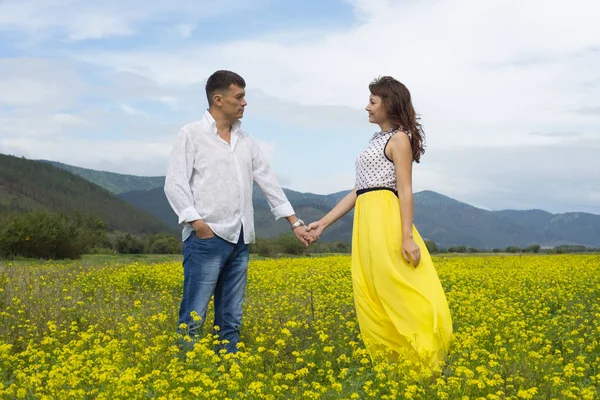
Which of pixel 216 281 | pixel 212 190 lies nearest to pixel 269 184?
pixel 212 190

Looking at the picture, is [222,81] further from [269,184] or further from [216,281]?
[216,281]

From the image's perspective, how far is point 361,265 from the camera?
5426mm

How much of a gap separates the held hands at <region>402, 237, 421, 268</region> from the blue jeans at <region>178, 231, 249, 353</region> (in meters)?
1.34

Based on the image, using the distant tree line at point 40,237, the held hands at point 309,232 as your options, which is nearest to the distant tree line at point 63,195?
the distant tree line at point 40,237

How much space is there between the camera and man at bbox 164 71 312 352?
17.2 ft

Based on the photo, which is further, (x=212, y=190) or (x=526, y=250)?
(x=526, y=250)

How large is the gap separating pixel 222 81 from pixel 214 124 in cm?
→ 36

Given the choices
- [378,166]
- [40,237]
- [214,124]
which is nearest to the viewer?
[378,166]

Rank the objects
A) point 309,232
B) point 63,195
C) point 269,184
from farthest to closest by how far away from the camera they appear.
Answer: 1. point 63,195
2. point 309,232
3. point 269,184

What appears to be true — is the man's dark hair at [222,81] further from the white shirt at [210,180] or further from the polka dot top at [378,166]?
the polka dot top at [378,166]

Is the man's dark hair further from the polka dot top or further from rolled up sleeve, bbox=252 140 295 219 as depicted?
the polka dot top

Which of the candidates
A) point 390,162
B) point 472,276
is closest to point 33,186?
point 472,276

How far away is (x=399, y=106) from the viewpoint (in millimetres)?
5133

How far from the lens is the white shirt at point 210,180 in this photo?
5223 mm
